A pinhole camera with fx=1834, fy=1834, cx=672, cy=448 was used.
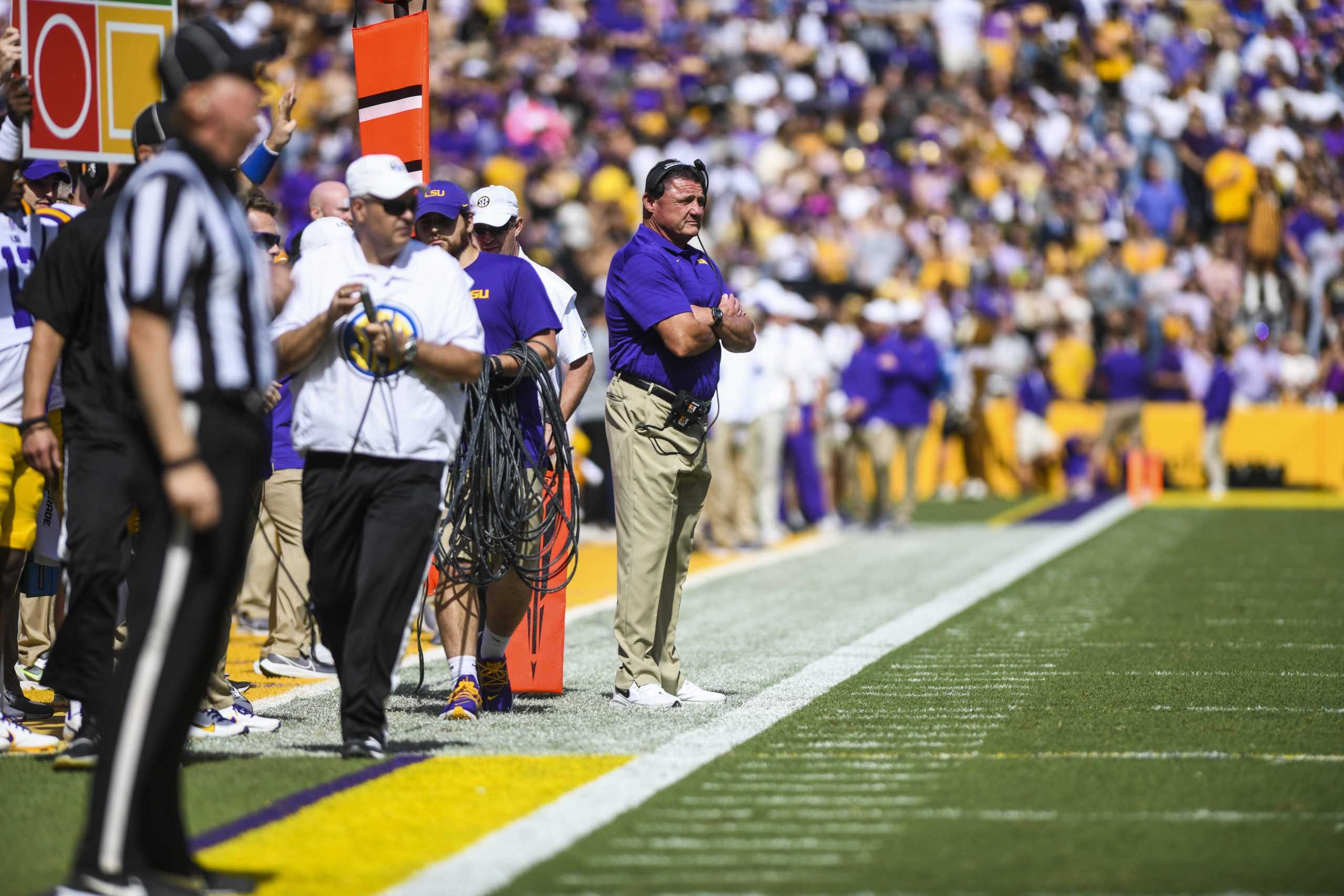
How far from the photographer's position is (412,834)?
4.97 meters

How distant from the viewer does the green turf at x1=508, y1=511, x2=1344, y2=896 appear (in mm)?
4500

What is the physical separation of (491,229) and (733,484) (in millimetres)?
9660

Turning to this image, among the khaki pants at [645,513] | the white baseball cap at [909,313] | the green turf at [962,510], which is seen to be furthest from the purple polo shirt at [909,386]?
the khaki pants at [645,513]

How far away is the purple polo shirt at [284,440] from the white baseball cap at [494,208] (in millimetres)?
1702

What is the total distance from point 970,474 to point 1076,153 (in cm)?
634

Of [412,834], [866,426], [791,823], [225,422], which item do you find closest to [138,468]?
[225,422]

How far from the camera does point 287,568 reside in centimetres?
877

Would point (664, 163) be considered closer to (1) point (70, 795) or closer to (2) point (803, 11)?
(1) point (70, 795)

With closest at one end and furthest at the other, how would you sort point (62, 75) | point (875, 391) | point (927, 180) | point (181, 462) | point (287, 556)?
1. point (181, 462)
2. point (62, 75)
3. point (287, 556)
4. point (875, 391)
5. point (927, 180)

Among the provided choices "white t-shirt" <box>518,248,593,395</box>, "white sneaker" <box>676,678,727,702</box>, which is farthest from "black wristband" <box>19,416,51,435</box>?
"white sneaker" <box>676,678,727,702</box>

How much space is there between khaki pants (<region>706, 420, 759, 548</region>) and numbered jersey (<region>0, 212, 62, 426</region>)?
34.5ft

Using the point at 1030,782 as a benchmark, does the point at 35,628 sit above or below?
above

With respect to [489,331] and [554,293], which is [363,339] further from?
[554,293]

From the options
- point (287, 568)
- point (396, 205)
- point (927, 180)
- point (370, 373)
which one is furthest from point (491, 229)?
point (927, 180)
